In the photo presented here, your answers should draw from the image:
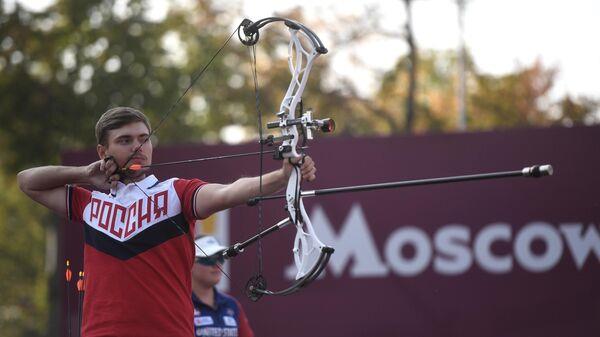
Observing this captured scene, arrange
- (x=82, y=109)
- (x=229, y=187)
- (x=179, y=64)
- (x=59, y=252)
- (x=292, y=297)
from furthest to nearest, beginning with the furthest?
(x=179, y=64) → (x=82, y=109) → (x=59, y=252) → (x=292, y=297) → (x=229, y=187)

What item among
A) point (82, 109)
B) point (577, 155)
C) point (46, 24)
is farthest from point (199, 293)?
point (46, 24)

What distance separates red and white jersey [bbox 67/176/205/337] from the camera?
160 inches

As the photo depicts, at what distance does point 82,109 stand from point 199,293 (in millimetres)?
12859

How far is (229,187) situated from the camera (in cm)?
404

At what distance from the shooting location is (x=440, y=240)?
9078 mm

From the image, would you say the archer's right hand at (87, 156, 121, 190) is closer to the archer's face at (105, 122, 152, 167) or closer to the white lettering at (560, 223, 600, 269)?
the archer's face at (105, 122, 152, 167)

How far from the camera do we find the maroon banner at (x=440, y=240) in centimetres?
872

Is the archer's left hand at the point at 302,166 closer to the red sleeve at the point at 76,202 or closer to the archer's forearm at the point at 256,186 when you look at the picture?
the archer's forearm at the point at 256,186

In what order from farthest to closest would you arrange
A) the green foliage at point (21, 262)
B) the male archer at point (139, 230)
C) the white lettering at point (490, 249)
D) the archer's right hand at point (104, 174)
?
the green foliage at point (21, 262) < the white lettering at point (490, 249) < the archer's right hand at point (104, 174) < the male archer at point (139, 230)

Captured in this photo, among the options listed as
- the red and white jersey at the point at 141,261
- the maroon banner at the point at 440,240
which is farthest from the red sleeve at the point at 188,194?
the maroon banner at the point at 440,240

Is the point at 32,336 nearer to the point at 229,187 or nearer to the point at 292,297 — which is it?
the point at 292,297

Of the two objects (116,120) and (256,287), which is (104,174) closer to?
(116,120)

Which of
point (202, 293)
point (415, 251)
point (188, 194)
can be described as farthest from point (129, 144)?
point (415, 251)

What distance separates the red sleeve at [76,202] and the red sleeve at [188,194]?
491 mm
